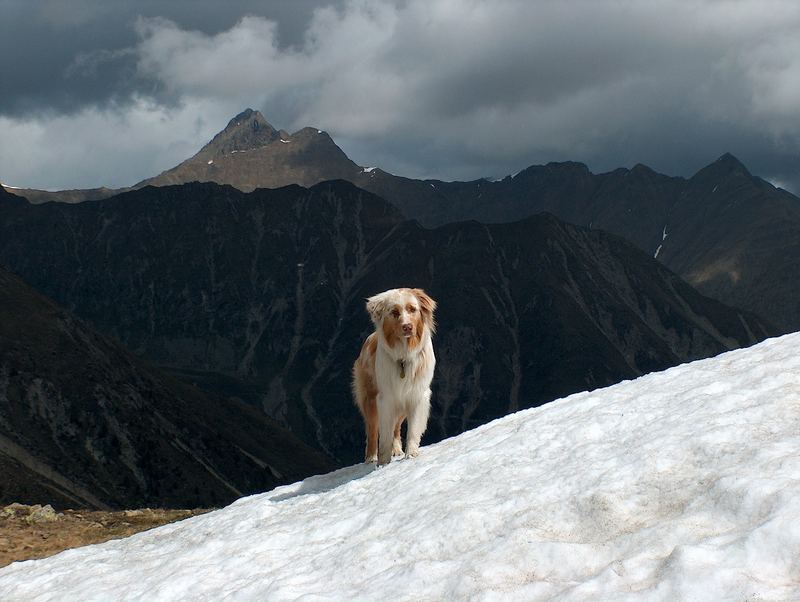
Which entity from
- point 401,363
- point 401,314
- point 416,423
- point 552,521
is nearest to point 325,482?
point 416,423

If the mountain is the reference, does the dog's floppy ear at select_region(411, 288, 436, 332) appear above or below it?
above

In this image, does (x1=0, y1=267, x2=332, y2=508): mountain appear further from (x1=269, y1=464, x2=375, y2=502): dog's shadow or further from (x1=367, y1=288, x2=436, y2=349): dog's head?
(x1=367, y1=288, x2=436, y2=349): dog's head

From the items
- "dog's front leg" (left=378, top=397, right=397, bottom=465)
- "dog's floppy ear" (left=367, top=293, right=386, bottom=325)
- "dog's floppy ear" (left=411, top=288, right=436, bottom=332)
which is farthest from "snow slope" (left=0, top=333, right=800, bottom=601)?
"dog's floppy ear" (left=367, top=293, right=386, bottom=325)

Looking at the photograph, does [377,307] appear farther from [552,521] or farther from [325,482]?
[552,521]

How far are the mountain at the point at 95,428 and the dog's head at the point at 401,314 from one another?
133179mm

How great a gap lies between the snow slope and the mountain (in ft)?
437

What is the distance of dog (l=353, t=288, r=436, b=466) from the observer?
1555 centimetres

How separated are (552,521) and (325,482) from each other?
8625 mm

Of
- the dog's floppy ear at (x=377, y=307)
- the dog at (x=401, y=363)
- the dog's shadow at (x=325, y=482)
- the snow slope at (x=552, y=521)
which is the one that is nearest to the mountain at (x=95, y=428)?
the dog's shadow at (x=325, y=482)

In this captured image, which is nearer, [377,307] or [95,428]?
[377,307]

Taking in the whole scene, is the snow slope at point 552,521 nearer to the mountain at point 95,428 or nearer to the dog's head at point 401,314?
the dog's head at point 401,314

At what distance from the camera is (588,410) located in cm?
1462

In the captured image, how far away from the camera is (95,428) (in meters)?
172

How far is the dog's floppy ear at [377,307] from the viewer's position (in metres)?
15.7
